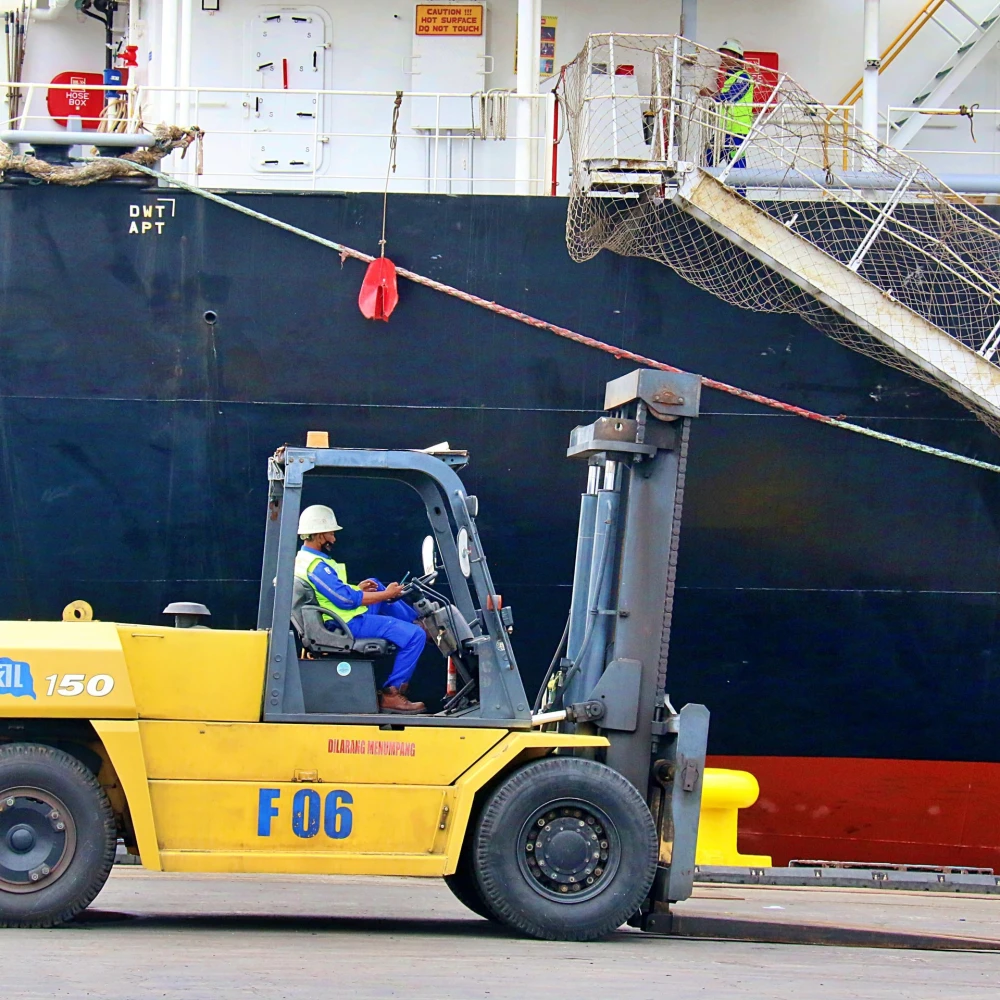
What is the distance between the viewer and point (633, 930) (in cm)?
659

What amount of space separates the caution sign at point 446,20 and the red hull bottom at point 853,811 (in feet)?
19.4

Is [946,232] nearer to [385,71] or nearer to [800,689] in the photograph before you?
[800,689]

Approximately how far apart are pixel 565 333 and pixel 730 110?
197 centimetres

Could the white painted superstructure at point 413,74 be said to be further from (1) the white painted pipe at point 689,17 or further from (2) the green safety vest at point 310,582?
(2) the green safety vest at point 310,582

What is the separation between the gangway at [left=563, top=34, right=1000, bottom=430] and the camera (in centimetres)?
908

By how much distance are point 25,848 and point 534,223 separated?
550 cm

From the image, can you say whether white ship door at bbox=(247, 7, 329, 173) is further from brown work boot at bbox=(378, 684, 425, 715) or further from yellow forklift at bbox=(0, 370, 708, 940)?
brown work boot at bbox=(378, 684, 425, 715)

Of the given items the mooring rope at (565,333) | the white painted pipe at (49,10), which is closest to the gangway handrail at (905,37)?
the mooring rope at (565,333)

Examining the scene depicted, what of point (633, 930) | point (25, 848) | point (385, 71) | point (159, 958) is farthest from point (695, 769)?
point (385, 71)

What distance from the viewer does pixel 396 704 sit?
6.02 m

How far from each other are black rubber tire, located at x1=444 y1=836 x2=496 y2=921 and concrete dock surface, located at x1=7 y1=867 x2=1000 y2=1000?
0.09 metres

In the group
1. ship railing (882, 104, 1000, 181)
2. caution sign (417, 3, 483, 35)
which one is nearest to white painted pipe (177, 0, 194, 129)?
caution sign (417, 3, 483, 35)

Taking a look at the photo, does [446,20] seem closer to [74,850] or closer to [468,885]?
[468,885]

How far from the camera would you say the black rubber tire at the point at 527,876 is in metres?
5.83
